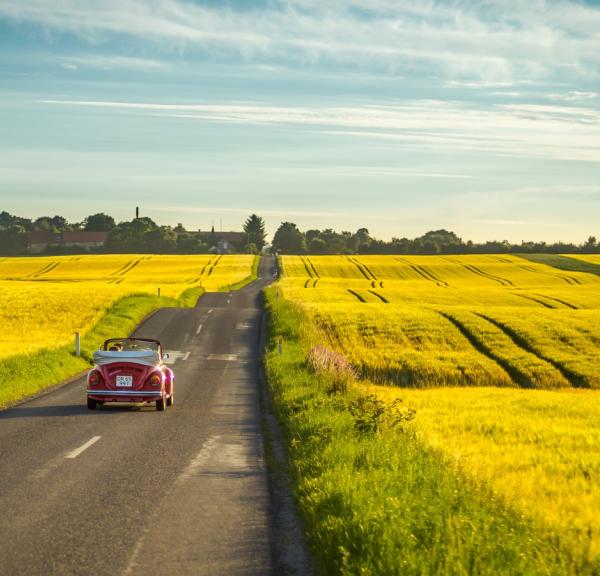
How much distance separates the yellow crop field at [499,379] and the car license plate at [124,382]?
607 centimetres

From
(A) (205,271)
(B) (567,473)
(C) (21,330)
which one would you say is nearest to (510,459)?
(B) (567,473)

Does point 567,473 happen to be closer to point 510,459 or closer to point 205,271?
point 510,459

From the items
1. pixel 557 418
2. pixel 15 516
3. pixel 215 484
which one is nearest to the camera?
pixel 15 516

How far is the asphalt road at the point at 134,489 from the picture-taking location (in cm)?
734

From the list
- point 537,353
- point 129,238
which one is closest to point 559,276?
point 537,353

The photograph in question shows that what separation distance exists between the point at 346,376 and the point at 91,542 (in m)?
12.4

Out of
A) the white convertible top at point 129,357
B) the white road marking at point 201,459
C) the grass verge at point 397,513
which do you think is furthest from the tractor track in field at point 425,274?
the grass verge at point 397,513

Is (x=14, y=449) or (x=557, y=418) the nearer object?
(x=14, y=449)

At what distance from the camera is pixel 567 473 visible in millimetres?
11508

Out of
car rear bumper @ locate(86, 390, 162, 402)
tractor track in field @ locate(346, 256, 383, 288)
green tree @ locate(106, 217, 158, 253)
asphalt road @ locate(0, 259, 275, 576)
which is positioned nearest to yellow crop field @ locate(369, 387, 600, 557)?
asphalt road @ locate(0, 259, 275, 576)

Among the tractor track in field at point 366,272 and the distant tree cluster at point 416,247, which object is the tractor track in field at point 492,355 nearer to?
the tractor track in field at point 366,272

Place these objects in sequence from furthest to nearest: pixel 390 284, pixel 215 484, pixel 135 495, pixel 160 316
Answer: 1. pixel 390 284
2. pixel 160 316
3. pixel 215 484
4. pixel 135 495

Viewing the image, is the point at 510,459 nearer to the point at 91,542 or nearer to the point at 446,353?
the point at 91,542

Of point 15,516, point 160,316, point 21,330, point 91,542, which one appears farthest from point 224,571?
point 160,316
